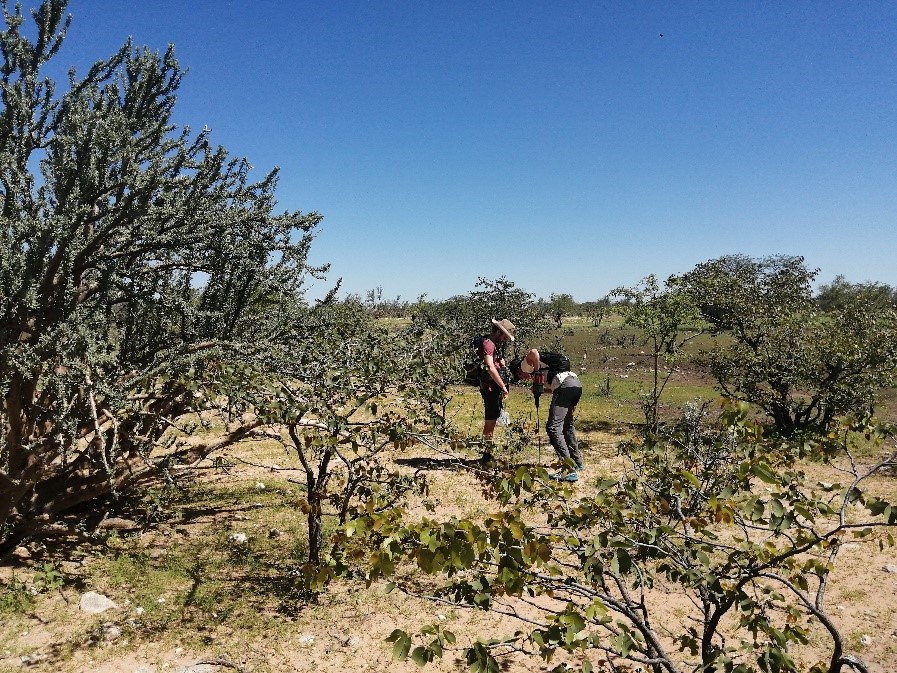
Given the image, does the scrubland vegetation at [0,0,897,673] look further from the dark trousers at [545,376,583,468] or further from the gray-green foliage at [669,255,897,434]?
the gray-green foliage at [669,255,897,434]

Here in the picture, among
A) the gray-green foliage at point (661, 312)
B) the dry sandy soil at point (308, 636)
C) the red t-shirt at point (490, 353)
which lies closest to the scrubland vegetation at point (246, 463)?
the dry sandy soil at point (308, 636)

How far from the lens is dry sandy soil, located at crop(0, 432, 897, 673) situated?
381cm

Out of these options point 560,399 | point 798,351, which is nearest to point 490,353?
point 560,399

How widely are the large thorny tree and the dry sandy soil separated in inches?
44.6

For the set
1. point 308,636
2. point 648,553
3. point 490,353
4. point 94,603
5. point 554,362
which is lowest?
point 308,636

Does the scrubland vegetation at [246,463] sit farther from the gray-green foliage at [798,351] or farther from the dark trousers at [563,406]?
the gray-green foliage at [798,351]

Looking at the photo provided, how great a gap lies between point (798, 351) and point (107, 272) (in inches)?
458

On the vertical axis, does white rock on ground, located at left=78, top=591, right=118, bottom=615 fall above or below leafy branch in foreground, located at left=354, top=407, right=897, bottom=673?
below

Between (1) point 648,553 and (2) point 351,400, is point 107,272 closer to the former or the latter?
(2) point 351,400

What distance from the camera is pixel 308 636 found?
13.8 feet

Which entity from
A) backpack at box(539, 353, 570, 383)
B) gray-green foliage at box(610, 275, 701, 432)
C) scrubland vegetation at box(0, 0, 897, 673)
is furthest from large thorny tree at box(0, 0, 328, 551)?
gray-green foliage at box(610, 275, 701, 432)

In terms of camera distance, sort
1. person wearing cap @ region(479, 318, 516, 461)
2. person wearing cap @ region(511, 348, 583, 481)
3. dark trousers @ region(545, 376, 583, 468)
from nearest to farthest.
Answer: person wearing cap @ region(511, 348, 583, 481) → dark trousers @ region(545, 376, 583, 468) → person wearing cap @ region(479, 318, 516, 461)

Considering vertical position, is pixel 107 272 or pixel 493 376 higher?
pixel 107 272

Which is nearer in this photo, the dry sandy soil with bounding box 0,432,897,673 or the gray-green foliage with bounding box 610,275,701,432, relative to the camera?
the dry sandy soil with bounding box 0,432,897,673
